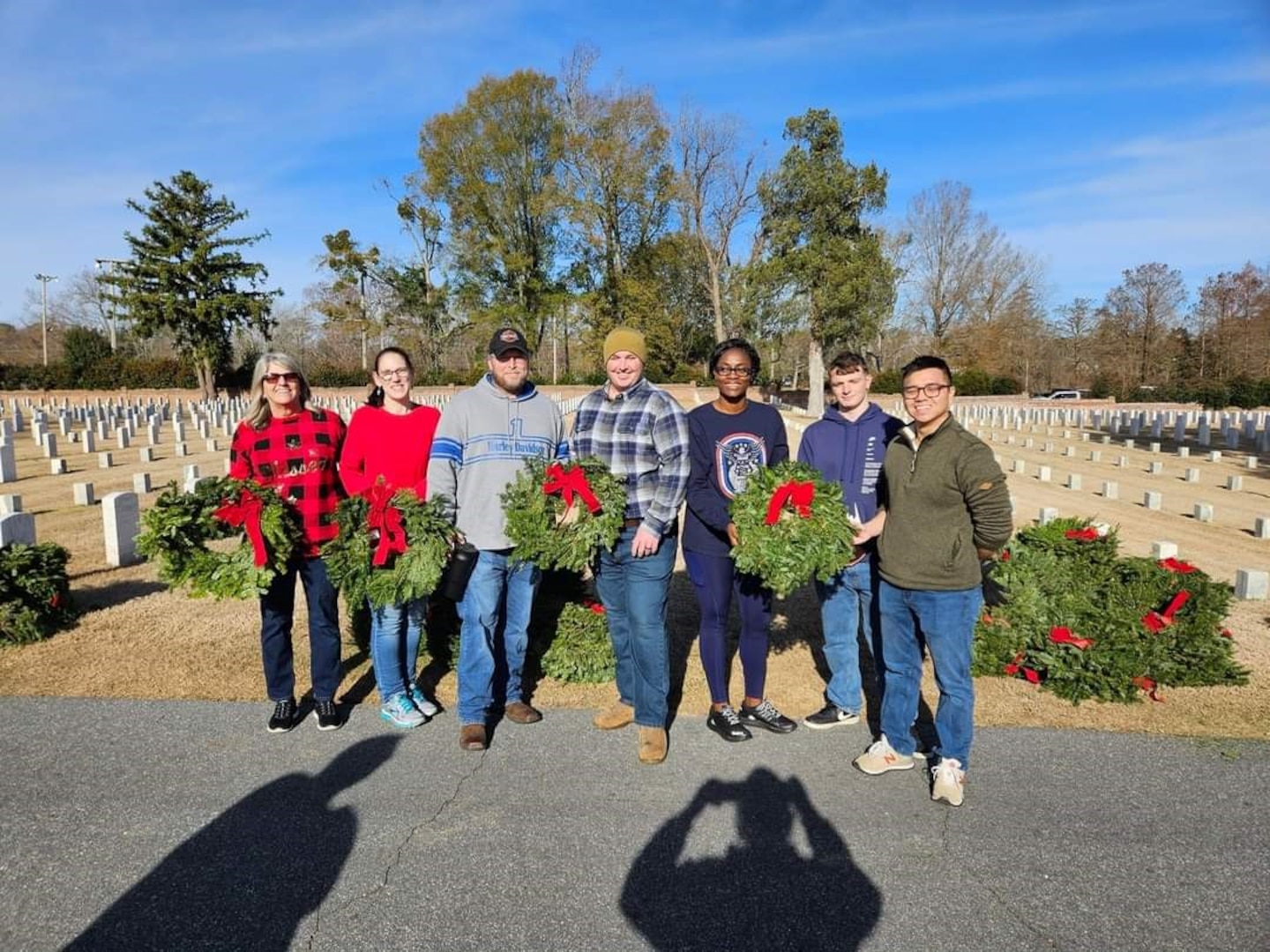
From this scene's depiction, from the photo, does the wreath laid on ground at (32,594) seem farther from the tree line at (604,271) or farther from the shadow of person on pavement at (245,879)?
the tree line at (604,271)

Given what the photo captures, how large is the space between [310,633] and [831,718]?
3.06 metres

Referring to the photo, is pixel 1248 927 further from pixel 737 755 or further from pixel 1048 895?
pixel 737 755

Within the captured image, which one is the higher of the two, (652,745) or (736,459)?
(736,459)

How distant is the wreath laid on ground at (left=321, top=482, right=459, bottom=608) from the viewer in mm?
3787

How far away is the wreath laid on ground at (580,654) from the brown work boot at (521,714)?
0.55 metres

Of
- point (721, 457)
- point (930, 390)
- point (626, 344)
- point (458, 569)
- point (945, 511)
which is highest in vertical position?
point (626, 344)

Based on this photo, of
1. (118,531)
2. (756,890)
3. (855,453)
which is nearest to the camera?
(756,890)

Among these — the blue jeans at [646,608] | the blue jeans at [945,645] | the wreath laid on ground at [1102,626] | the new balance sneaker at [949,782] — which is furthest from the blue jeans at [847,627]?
the wreath laid on ground at [1102,626]

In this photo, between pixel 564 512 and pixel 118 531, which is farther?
pixel 118 531

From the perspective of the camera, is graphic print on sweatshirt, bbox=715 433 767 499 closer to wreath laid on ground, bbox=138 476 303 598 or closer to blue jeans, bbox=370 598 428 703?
blue jeans, bbox=370 598 428 703

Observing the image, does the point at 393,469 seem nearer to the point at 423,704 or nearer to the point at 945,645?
the point at 423,704

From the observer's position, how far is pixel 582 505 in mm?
3732

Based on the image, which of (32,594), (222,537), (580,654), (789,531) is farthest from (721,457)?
(32,594)

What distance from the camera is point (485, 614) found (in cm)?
401
